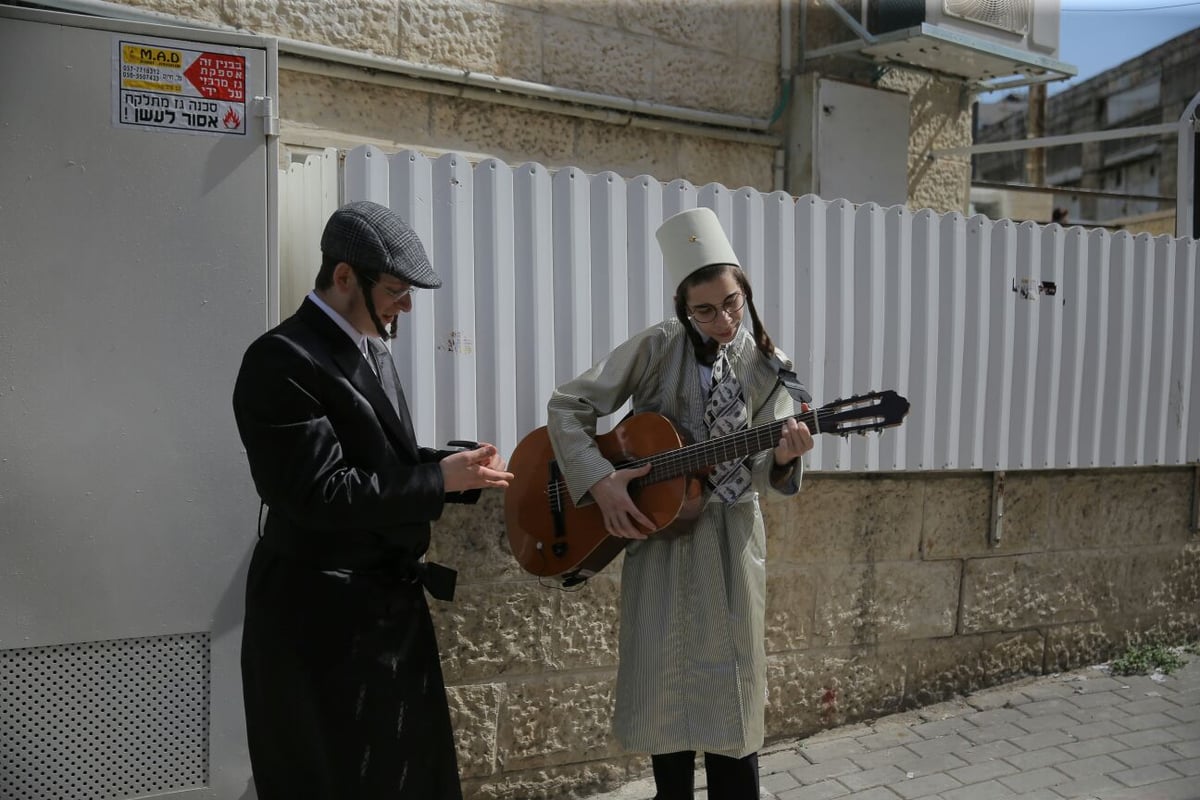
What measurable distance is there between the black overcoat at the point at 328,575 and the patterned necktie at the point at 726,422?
90cm

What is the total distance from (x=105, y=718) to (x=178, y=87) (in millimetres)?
1658

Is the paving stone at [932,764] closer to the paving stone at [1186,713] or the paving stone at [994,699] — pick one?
the paving stone at [994,699]

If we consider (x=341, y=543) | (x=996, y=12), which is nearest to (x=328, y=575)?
(x=341, y=543)

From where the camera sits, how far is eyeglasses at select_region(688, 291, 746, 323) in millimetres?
2807

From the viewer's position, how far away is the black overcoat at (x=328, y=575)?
7.18 ft

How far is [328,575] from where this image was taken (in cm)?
229

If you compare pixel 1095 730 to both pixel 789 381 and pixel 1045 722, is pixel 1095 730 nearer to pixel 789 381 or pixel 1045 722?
pixel 1045 722

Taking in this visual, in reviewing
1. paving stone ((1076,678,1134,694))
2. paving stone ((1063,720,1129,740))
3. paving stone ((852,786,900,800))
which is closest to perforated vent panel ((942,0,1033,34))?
paving stone ((1076,678,1134,694))

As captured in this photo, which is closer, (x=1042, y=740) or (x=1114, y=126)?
(x=1042, y=740)

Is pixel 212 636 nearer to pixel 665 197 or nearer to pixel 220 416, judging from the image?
pixel 220 416

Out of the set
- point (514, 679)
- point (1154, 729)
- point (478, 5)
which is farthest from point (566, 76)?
point (1154, 729)

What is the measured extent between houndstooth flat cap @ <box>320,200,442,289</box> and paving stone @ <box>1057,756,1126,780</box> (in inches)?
127

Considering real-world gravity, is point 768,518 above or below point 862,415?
below

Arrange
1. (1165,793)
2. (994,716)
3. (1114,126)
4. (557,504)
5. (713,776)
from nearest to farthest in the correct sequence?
(713,776) → (557,504) → (1165,793) → (994,716) → (1114,126)
